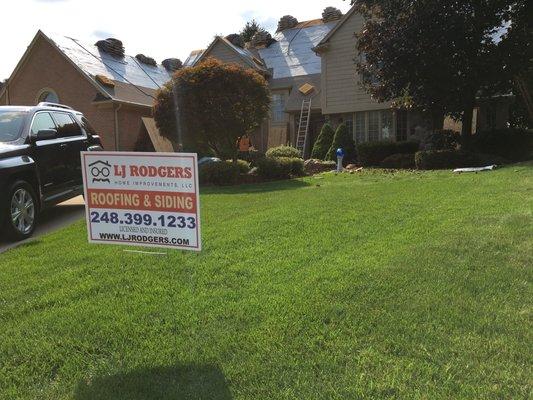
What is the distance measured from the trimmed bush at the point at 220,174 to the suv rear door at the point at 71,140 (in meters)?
4.66

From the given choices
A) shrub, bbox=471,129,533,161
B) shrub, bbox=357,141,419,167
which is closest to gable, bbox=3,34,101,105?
shrub, bbox=357,141,419,167

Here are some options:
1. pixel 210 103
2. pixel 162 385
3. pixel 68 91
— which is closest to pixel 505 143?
pixel 210 103

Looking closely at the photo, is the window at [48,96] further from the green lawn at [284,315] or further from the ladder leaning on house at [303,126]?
the green lawn at [284,315]

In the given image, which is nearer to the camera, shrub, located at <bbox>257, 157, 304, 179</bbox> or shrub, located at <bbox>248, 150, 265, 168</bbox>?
shrub, located at <bbox>257, 157, 304, 179</bbox>

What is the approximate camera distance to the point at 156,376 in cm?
297

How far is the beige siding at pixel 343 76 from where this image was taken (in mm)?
22986

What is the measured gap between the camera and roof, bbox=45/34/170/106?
23.8m

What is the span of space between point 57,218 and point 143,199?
546 centimetres

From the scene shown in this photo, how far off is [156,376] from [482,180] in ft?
30.1

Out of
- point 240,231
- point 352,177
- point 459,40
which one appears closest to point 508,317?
point 240,231

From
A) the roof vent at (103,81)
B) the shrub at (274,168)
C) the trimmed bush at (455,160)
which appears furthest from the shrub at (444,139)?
the roof vent at (103,81)

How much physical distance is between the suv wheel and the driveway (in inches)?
5.4

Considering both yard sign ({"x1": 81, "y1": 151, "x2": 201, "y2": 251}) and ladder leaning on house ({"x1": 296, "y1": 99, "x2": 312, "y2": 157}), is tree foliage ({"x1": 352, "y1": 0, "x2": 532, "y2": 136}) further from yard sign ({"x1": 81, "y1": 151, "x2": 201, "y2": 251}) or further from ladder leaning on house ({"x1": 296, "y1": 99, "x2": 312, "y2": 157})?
yard sign ({"x1": 81, "y1": 151, "x2": 201, "y2": 251})

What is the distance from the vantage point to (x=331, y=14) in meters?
30.0
